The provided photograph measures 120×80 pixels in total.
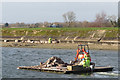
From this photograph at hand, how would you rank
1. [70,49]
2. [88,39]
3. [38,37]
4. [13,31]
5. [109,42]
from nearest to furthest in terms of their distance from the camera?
[70,49] < [109,42] < [88,39] < [38,37] < [13,31]

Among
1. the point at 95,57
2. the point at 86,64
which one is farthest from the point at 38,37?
the point at 86,64

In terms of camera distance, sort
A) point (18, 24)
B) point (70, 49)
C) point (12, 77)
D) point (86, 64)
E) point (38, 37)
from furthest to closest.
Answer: point (18, 24) → point (38, 37) → point (70, 49) → point (86, 64) → point (12, 77)

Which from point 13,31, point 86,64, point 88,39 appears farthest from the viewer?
point 13,31

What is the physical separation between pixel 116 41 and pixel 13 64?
3974 centimetres

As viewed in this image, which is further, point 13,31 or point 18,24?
point 18,24

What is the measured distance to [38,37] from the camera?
104 metres

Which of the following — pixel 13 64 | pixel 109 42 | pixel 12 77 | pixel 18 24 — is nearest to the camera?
pixel 12 77

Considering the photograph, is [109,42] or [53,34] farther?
[53,34]

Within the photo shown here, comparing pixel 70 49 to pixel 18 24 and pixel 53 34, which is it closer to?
pixel 53 34

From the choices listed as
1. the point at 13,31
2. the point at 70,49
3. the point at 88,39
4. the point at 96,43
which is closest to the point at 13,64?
the point at 70,49

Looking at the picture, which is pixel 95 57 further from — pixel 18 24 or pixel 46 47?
pixel 18 24

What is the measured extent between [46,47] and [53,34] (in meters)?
24.3

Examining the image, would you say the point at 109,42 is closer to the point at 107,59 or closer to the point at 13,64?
the point at 107,59

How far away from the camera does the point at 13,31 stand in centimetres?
11525
